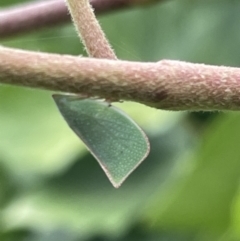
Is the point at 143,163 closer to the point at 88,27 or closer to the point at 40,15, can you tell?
the point at 40,15

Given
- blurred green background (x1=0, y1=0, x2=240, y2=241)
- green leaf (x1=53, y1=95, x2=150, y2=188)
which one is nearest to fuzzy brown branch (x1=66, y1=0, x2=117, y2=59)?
green leaf (x1=53, y1=95, x2=150, y2=188)

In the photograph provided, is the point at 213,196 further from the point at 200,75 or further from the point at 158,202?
the point at 200,75

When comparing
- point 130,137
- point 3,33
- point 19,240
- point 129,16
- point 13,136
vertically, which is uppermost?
point 130,137

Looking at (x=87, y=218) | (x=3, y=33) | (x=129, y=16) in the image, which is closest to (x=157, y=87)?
(x=3, y=33)

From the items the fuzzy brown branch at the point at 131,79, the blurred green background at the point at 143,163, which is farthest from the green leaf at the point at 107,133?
the blurred green background at the point at 143,163

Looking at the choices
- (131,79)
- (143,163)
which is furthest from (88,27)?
(143,163)

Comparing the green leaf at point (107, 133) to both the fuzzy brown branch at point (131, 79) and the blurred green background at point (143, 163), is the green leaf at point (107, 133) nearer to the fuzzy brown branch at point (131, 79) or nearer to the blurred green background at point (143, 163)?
the fuzzy brown branch at point (131, 79)

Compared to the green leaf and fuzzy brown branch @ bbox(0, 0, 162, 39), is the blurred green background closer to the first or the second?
fuzzy brown branch @ bbox(0, 0, 162, 39)
